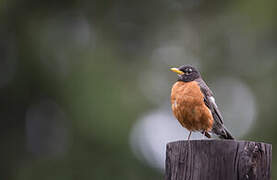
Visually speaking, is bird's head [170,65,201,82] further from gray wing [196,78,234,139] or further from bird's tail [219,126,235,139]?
bird's tail [219,126,235,139]

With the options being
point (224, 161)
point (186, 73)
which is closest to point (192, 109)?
point (186, 73)

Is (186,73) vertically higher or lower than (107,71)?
lower

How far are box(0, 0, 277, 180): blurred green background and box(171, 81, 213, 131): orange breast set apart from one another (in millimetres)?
5722

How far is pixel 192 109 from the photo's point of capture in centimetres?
640

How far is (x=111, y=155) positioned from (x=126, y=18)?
5.23m

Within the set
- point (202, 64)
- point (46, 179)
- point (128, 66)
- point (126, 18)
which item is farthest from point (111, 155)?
point (126, 18)

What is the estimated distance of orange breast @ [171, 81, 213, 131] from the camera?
6.41m

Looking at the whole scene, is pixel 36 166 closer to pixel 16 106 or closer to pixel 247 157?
pixel 16 106

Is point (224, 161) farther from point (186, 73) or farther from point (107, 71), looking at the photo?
point (107, 71)

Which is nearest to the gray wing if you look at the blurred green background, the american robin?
the american robin

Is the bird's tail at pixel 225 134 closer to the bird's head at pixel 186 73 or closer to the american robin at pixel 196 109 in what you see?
the american robin at pixel 196 109

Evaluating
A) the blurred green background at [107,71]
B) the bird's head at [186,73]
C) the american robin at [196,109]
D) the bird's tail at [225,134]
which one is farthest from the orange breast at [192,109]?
the blurred green background at [107,71]

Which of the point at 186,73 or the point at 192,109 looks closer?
the point at 192,109

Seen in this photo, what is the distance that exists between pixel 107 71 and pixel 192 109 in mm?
6798
